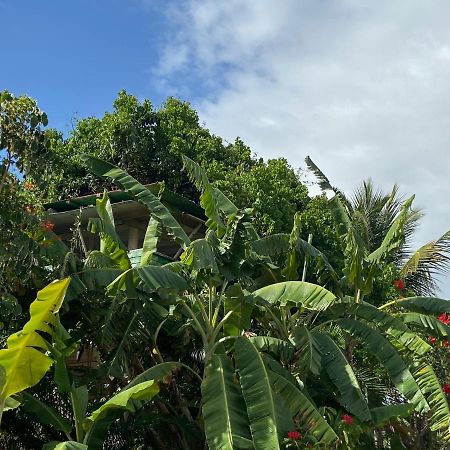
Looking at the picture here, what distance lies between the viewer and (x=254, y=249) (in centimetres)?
1088

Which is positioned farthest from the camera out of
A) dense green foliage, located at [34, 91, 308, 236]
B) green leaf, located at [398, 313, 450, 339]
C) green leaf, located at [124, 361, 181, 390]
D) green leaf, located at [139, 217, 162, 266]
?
dense green foliage, located at [34, 91, 308, 236]

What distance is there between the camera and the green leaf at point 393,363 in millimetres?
9375

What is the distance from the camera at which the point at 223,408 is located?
7961mm

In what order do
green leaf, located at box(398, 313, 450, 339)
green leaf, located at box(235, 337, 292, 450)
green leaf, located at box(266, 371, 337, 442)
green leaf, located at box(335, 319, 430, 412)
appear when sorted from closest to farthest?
1. green leaf, located at box(235, 337, 292, 450)
2. green leaf, located at box(266, 371, 337, 442)
3. green leaf, located at box(335, 319, 430, 412)
4. green leaf, located at box(398, 313, 450, 339)

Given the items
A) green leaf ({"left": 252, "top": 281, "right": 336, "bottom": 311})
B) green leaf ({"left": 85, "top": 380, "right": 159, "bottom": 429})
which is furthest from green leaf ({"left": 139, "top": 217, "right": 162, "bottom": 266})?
green leaf ({"left": 85, "top": 380, "right": 159, "bottom": 429})

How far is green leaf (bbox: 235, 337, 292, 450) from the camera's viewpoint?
7.60 m

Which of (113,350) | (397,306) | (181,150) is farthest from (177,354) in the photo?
(181,150)

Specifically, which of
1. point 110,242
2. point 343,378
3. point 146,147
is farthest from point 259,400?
point 146,147

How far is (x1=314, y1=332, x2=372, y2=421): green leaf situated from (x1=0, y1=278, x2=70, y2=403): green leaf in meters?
4.09

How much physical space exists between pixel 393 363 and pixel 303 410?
1.66 m

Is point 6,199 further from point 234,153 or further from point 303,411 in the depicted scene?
point 234,153

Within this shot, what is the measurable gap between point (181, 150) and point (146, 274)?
1244cm

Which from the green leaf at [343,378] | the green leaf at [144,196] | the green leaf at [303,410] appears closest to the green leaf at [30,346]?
the green leaf at [303,410]

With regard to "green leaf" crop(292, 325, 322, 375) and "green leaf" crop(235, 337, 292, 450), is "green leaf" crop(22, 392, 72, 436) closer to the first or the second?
"green leaf" crop(235, 337, 292, 450)
